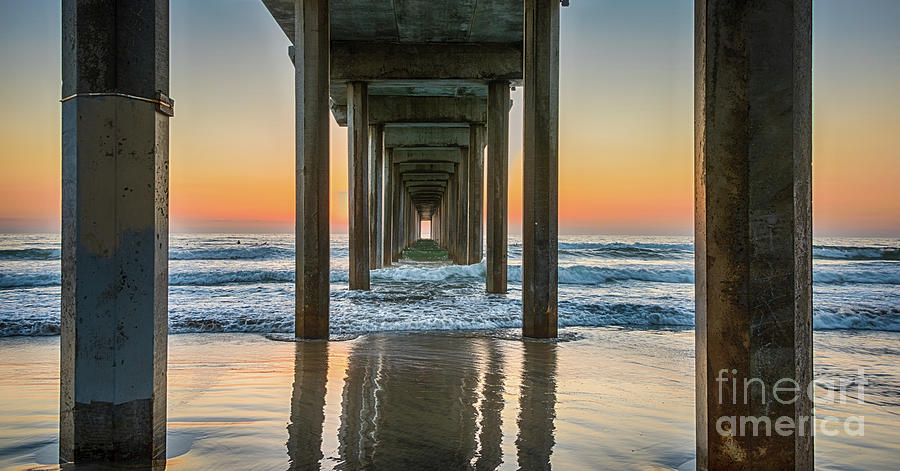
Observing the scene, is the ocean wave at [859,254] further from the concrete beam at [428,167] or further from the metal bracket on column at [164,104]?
the metal bracket on column at [164,104]

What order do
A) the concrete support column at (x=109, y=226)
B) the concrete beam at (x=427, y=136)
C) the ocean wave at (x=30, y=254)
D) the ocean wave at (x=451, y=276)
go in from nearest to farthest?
the concrete support column at (x=109, y=226) → the ocean wave at (x=451, y=276) → the concrete beam at (x=427, y=136) → the ocean wave at (x=30, y=254)

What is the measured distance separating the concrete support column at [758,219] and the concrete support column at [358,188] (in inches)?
417

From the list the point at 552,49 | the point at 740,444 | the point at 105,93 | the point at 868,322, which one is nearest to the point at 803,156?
the point at 740,444

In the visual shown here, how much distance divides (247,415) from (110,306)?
143 cm

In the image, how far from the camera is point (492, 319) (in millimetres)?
8648

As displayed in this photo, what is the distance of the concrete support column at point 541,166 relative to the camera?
6.73 meters

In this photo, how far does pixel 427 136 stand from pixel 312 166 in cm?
1477

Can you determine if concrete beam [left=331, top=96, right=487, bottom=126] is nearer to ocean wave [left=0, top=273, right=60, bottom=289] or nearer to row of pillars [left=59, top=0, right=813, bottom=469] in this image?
ocean wave [left=0, top=273, right=60, bottom=289]

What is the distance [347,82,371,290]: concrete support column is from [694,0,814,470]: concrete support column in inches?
417

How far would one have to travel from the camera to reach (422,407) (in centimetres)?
399

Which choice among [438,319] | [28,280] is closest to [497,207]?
[438,319]

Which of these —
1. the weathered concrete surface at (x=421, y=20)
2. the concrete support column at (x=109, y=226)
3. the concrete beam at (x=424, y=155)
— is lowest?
the concrete support column at (x=109, y=226)

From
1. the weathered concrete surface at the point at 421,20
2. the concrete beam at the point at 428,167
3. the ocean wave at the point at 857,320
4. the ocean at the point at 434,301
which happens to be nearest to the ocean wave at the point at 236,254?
the concrete beam at the point at 428,167

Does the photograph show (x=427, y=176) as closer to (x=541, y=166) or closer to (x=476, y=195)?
(x=476, y=195)
